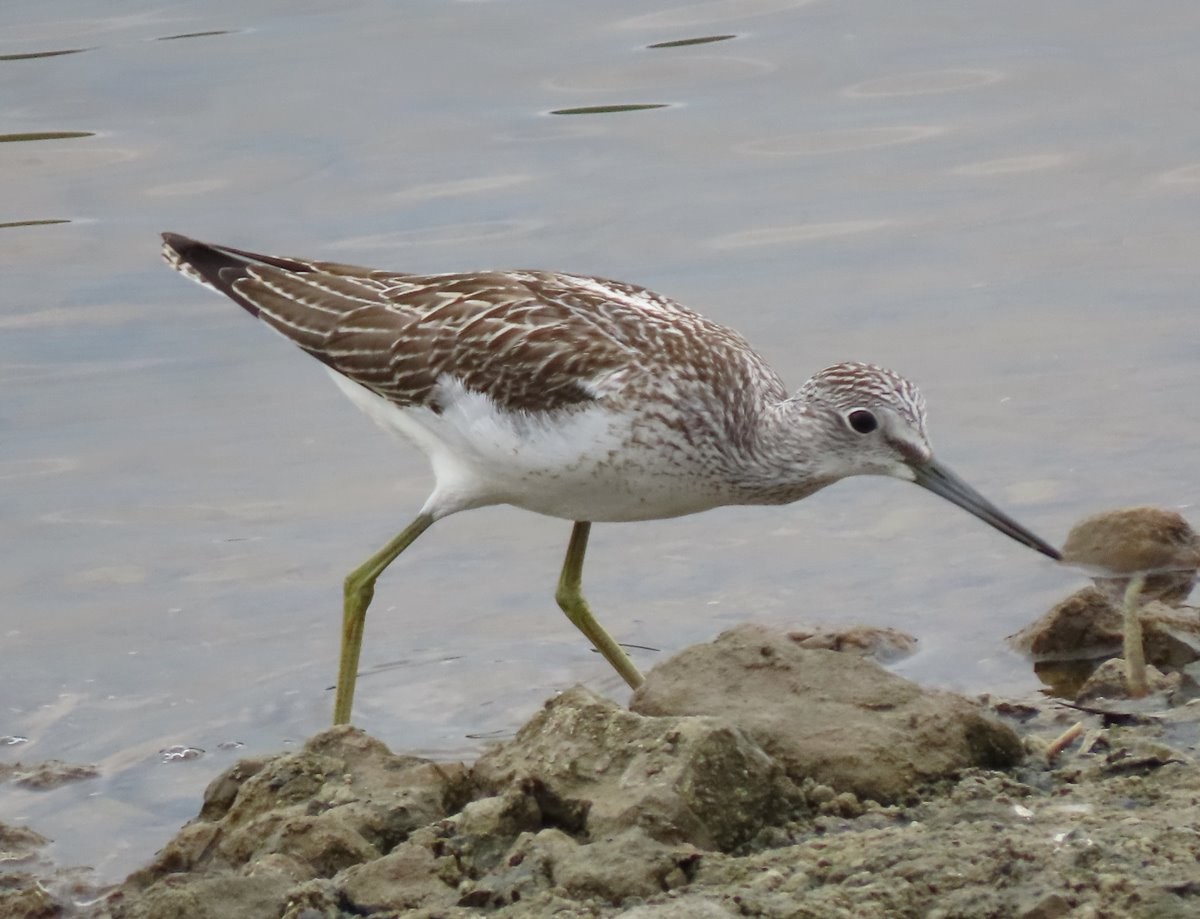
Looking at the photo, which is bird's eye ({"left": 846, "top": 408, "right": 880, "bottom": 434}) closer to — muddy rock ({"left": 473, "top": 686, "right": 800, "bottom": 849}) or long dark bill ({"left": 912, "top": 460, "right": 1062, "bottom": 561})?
long dark bill ({"left": 912, "top": 460, "right": 1062, "bottom": 561})

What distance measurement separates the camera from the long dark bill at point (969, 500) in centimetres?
755

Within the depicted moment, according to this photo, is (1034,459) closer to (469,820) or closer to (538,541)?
(538,541)

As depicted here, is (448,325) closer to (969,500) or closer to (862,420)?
(862,420)

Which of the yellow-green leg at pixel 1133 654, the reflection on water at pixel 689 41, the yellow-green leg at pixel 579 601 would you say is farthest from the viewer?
the reflection on water at pixel 689 41

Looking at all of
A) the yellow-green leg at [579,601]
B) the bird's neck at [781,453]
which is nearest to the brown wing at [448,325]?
the bird's neck at [781,453]

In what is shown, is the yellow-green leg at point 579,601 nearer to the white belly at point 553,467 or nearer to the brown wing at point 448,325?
the white belly at point 553,467

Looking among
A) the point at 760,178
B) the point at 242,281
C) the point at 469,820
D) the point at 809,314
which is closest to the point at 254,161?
the point at 760,178

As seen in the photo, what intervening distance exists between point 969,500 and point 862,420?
1.66ft

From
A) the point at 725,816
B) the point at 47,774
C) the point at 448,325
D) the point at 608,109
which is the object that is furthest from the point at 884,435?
the point at 608,109

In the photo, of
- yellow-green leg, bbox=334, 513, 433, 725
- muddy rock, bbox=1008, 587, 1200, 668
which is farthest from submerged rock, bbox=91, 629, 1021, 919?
muddy rock, bbox=1008, 587, 1200, 668

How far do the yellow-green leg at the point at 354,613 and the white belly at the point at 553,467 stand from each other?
0.43m

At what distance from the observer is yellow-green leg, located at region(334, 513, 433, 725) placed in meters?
8.13

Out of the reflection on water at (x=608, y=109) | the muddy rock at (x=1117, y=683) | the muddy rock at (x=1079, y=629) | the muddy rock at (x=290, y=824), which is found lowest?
the muddy rock at (x=1079, y=629)

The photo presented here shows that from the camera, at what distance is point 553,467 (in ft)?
24.1
